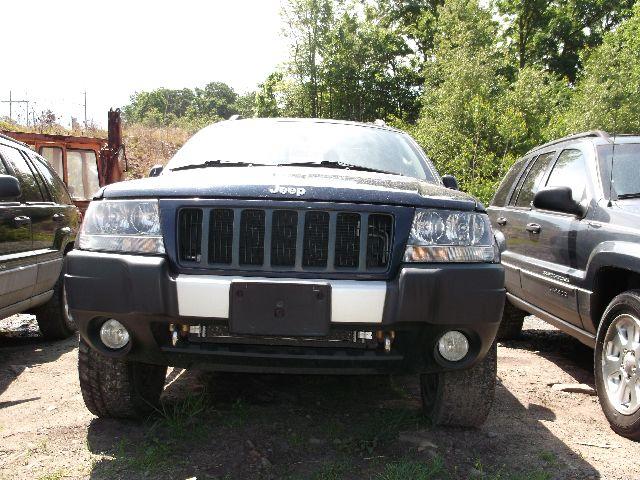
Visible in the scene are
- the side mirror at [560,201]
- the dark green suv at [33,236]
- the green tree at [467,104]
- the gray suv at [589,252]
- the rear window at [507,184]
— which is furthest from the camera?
the green tree at [467,104]

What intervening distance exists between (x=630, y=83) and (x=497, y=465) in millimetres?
21381

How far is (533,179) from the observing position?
16.6 ft

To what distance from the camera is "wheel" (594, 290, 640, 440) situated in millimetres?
3076

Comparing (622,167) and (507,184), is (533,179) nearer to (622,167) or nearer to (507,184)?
(507,184)

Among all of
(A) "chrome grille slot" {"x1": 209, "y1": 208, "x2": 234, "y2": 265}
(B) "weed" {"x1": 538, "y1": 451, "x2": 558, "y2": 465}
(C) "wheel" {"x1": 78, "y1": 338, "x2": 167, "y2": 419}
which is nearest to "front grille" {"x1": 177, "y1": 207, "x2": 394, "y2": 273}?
(A) "chrome grille slot" {"x1": 209, "y1": 208, "x2": 234, "y2": 265}

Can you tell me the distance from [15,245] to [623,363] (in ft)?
13.4

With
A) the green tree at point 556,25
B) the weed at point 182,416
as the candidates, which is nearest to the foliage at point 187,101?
the green tree at point 556,25

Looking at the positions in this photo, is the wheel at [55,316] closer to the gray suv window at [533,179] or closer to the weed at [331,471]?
the weed at [331,471]

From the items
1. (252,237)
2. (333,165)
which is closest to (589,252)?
(333,165)

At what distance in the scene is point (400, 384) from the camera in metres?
3.87

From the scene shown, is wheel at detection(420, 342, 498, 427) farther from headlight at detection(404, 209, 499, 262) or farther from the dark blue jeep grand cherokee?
headlight at detection(404, 209, 499, 262)

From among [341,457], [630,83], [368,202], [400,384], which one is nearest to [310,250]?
[368,202]

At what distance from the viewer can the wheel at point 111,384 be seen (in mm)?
2850

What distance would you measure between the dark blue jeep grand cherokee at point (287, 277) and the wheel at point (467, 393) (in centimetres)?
33
